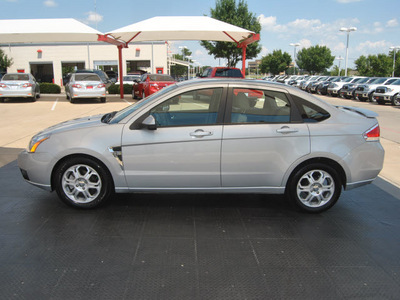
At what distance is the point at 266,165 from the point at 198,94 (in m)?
1.21

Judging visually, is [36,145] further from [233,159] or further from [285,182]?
[285,182]

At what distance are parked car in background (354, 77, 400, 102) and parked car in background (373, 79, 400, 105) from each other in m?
1.25

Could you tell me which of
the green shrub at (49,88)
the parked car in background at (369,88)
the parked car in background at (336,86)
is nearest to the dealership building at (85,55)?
the green shrub at (49,88)

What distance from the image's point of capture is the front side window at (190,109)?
14.6 feet

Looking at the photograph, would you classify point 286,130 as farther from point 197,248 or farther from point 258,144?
point 197,248

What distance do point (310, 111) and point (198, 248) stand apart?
2.19 m

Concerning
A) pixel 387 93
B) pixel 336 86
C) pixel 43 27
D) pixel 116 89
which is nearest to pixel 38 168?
pixel 43 27

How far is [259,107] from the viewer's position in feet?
14.9

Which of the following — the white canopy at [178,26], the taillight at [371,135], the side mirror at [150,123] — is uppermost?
the white canopy at [178,26]

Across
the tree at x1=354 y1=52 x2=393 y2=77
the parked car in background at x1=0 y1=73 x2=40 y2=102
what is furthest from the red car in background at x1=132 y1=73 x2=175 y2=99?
the tree at x1=354 y1=52 x2=393 y2=77

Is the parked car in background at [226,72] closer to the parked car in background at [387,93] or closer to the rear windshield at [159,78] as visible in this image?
the rear windshield at [159,78]

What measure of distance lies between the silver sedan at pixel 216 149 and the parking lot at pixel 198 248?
0.35 m

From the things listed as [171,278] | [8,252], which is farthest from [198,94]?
[8,252]

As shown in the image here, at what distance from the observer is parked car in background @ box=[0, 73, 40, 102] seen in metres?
18.3
